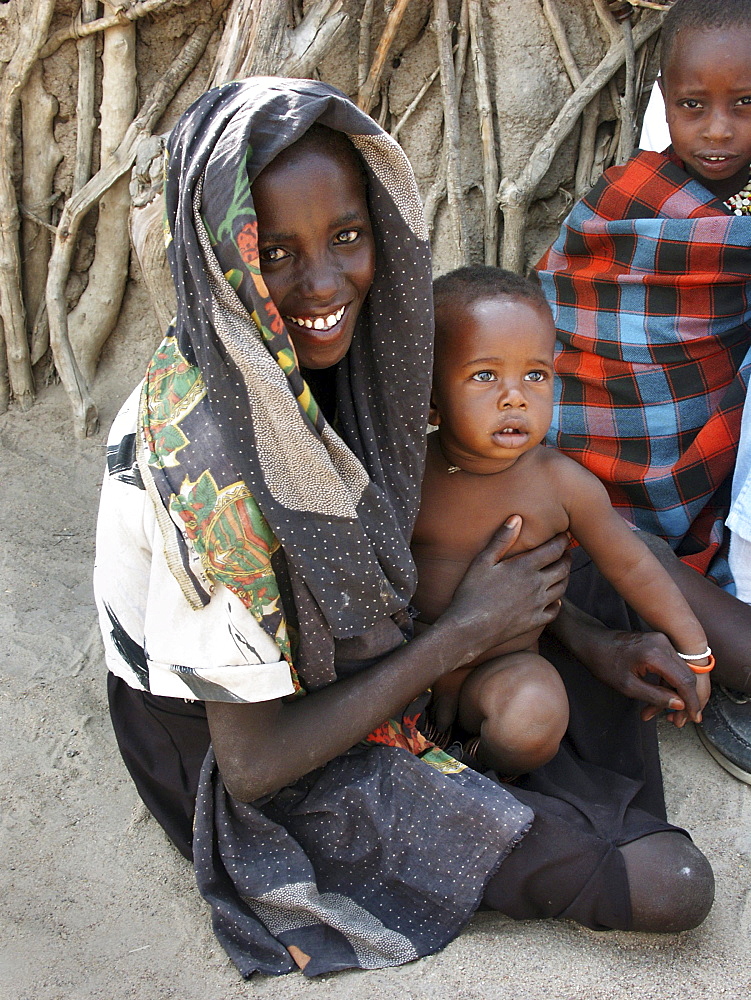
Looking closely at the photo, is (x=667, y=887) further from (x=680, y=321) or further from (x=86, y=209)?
(x=86, y=209)

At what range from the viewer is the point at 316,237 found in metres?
1.55

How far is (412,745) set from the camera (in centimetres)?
189

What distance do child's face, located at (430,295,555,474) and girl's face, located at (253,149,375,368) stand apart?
1.00 ft

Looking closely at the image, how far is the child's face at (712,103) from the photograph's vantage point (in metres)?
2.35

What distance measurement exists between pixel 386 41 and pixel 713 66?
Result: 1.18m

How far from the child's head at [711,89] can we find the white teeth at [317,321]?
1341mm

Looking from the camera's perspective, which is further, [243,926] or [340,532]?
[243,926]

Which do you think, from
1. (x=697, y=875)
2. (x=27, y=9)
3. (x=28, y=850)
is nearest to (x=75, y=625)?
(x=28, y=850)

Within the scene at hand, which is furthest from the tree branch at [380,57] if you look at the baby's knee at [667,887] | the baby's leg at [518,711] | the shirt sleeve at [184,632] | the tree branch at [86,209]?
the baby's knee at [667,887]

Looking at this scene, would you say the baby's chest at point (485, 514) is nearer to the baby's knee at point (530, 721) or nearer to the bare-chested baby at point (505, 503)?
the bare-chested baby at point (505, 503)

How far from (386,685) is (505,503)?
19.8 inches

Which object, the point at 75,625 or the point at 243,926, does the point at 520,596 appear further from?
the point at 75,625

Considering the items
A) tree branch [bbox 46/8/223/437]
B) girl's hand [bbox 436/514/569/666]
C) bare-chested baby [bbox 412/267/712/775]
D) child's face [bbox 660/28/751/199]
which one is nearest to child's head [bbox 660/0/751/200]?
child's face [bbox 660/28/751/199]

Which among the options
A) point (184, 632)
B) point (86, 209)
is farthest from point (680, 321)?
point (86, 209)
